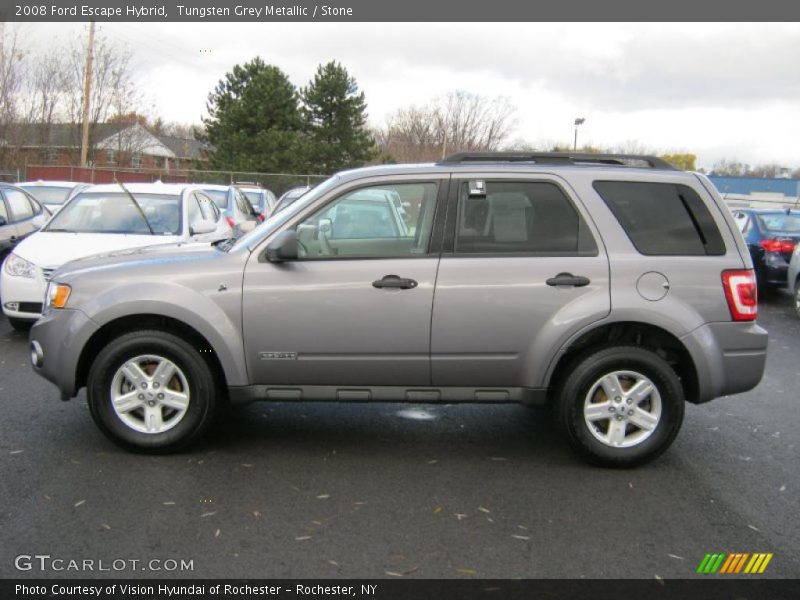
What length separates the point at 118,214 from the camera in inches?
360

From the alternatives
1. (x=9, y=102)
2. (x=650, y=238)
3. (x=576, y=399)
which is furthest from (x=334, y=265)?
(x=9, y=102)

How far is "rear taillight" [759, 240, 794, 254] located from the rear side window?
8861 mm

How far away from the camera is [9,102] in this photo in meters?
34.7

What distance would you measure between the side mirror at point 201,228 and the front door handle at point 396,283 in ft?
16.1

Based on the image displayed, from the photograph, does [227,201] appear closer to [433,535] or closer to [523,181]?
[523,181]

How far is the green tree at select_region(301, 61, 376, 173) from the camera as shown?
138 ft

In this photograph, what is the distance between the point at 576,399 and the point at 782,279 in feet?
31.4

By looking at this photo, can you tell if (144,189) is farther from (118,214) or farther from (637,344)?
(637,344)

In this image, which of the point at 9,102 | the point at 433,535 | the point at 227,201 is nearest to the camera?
the point at 433,535

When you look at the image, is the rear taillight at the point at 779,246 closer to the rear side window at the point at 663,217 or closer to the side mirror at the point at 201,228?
the rear side window at the point at 663,217

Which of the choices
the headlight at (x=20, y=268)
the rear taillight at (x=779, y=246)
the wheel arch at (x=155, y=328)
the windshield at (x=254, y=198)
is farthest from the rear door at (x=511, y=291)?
the windshield at (x=254, y=198)

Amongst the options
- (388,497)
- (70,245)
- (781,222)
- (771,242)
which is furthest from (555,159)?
(781,222)

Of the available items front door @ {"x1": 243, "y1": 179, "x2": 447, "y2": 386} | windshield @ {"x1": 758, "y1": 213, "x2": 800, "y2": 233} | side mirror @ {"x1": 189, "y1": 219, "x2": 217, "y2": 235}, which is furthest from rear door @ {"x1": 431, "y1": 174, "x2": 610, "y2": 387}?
windshield @ {"x1": 758, "y1": 213, "x2": 800, "y2": 233}

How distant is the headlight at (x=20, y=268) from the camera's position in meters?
7.95
